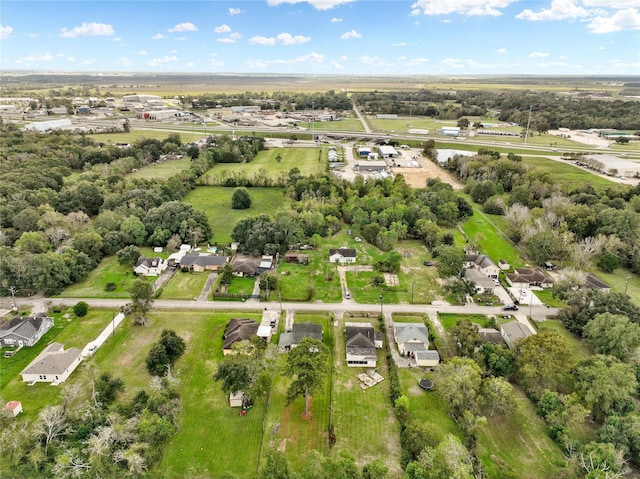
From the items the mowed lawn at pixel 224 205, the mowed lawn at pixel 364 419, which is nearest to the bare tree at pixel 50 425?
the mowed lawn at pixel 364 419

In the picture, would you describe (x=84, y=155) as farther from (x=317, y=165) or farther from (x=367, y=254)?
(x=367, y=254)

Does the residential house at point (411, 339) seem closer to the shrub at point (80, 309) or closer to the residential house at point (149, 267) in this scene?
the residential house at point (149, 267)

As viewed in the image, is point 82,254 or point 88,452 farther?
point 82,254

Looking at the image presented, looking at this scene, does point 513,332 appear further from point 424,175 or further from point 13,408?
point 424,175

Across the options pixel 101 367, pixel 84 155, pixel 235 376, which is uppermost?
pixel 84 155

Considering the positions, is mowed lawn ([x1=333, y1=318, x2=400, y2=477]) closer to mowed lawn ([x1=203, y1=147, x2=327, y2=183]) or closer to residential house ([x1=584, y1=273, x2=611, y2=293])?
residential house ([x1=584, y1=273, x2=611, y2=293])

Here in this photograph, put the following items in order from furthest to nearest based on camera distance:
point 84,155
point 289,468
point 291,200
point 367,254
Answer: point 84,155 → point 291,200 → point 367,254 → point 289,468

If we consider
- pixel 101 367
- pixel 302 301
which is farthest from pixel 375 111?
pixel 101 367

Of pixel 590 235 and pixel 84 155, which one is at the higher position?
pixel 84 155
